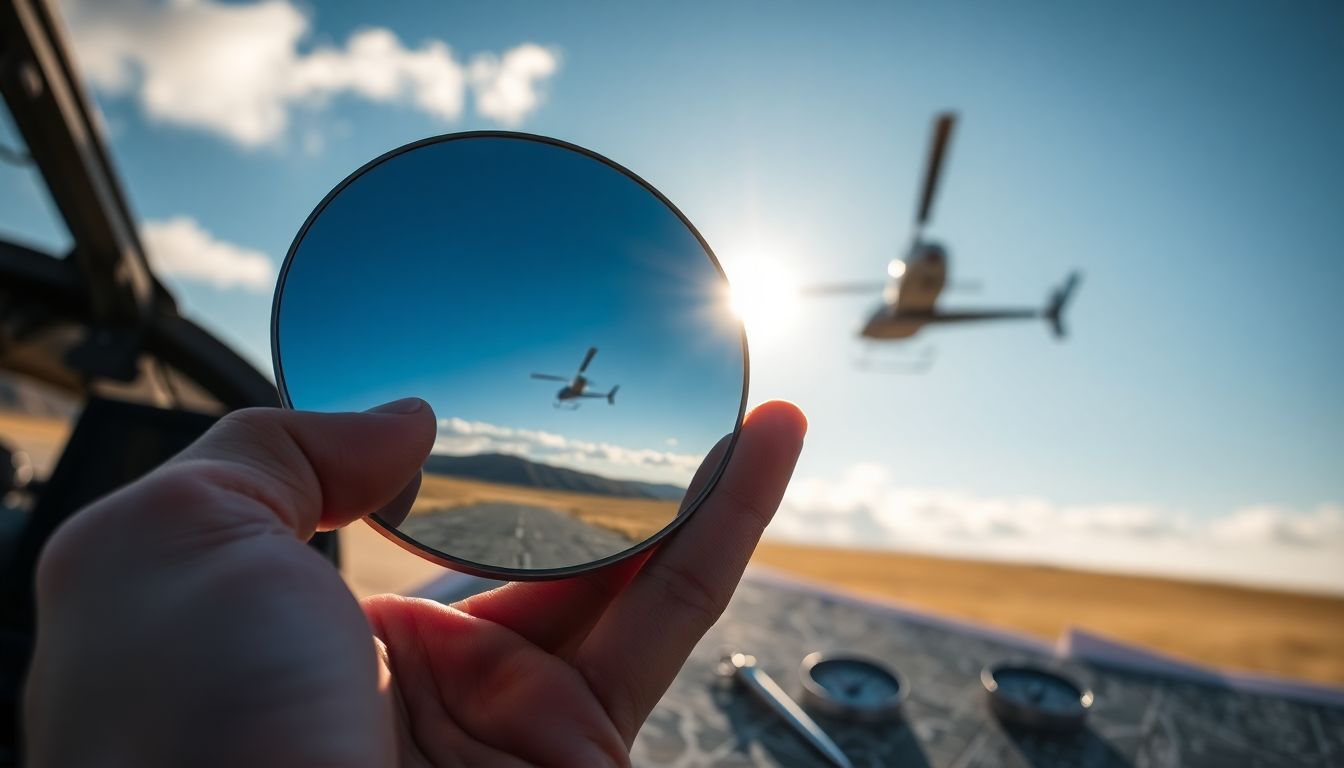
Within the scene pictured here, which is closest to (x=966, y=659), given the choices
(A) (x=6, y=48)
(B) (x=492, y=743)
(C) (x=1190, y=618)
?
(B) (x=492, y=743)

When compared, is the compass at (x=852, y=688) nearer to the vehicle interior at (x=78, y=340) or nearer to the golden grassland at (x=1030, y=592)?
the golden grassland at (x=1030, y=592)

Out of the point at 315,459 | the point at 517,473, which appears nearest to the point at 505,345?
the point at 517,473

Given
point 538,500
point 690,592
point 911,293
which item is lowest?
point 690,592

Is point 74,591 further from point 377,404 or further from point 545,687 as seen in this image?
point 545,687

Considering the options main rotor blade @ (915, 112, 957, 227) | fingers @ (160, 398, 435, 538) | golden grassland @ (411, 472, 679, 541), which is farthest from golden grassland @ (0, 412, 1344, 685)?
main rotor blade @ (915, 112, 957, 227)

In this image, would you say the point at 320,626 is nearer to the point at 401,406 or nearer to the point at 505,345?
the point at 401,406
